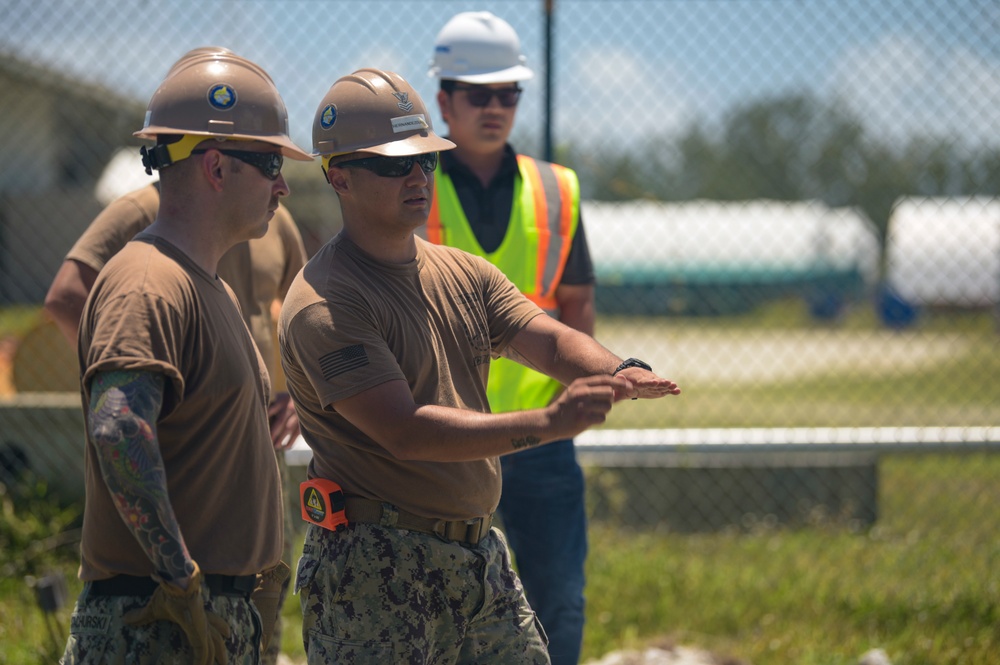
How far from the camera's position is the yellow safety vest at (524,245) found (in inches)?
146

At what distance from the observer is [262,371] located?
2674 mm

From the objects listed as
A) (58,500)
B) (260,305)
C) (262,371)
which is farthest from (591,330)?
(58,500)

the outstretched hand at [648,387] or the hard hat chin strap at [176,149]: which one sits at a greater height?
the hard hat chin strap at [176,149]

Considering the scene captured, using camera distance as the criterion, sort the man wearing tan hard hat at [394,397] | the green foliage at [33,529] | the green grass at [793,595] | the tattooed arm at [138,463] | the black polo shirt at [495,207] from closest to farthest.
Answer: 1. the tattooed arm at [138,463]
2. the man wearing tan hard hat at [394,397]
3. the black polo shirt at [495,207]
4. the green grass at [793,595]
5. the green foliage at [33,529]

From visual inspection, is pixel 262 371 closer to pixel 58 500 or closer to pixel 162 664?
pixel 162 664

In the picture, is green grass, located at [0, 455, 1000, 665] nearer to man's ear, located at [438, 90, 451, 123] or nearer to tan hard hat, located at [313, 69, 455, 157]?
man's ear, located at [438, 90, 451, 123]

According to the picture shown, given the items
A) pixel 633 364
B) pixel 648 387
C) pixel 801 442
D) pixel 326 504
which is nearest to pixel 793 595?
pixel 801 442

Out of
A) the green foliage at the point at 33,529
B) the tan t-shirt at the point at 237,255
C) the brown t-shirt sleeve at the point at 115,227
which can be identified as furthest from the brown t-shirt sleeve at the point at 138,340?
the green foliage at the point at 33,529

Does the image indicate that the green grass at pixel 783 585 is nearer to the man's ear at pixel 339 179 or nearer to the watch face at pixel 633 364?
the watch face at pixel 633 364

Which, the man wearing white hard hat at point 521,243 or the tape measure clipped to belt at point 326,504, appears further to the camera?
the man wearing white hard hat at point 521,243

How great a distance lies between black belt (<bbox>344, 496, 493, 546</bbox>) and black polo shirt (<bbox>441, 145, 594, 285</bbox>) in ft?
4.46

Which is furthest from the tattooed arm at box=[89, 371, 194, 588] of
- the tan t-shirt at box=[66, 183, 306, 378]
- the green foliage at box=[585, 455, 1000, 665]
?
the green foliage at box=[585, 455, 1000, 665]

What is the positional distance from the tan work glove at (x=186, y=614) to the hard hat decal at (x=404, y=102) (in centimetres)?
120

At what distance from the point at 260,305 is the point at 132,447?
→ 1434 millimetres
